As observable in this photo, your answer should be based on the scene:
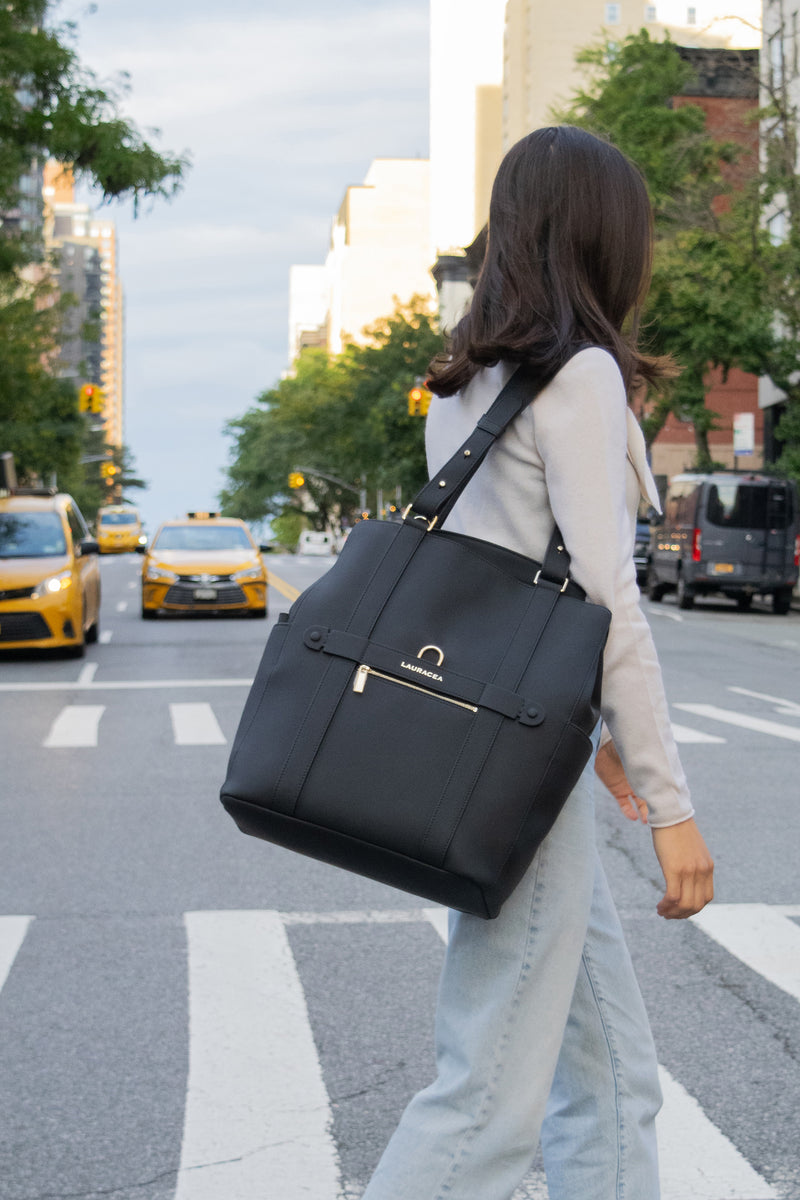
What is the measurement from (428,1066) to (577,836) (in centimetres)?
211

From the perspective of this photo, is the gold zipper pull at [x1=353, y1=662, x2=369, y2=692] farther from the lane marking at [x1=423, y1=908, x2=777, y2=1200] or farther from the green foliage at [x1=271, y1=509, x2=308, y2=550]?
the green foliage at [x1=271, y1=509, x2=308, y2=550]

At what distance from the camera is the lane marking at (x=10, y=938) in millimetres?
5156

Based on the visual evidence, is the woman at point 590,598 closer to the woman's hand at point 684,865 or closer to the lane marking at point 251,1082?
the woman's hand at point 684,865

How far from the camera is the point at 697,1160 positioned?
139 inches

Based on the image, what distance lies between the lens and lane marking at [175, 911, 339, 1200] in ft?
11.3

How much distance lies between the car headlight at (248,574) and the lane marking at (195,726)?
10332 mm

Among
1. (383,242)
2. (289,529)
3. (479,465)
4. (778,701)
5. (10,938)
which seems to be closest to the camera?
(479,465)

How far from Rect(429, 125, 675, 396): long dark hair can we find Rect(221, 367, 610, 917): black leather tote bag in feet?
0.38

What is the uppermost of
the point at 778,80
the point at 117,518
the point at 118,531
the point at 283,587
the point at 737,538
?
the point at 778,80

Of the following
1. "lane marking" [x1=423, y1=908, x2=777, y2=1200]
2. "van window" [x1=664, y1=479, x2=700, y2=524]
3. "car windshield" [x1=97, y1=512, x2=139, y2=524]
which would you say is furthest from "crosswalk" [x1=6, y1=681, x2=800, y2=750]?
"car windshield" [x1=97, y1=512, x2=139, y2=524]

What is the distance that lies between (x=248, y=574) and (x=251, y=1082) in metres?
19.4

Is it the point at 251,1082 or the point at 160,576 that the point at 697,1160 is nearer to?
the point at 251,1082

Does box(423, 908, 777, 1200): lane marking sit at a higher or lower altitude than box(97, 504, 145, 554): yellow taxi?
higher

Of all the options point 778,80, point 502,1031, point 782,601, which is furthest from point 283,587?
point 502,1031
